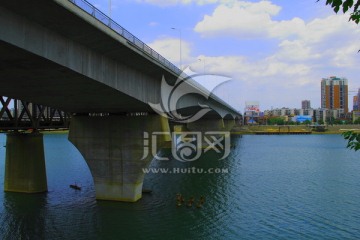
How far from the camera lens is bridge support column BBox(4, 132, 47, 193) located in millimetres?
31844

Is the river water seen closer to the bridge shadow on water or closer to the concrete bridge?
the bridge shadow on water

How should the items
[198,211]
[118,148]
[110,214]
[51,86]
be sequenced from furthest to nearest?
[118,148] → [198,211] → [110,214] → [51,86]

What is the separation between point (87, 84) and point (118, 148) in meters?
12.1

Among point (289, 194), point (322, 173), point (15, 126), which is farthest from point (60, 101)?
point (322, 173)

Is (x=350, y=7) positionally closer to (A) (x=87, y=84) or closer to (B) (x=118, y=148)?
(A) (x=87, y=84)

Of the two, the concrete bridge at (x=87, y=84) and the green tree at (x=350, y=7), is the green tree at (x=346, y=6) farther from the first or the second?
the concrete bridge at (x=87, y=84)

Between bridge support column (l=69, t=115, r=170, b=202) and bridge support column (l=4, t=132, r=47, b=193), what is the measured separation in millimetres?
4129

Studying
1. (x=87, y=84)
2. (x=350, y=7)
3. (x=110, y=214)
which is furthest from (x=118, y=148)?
(x=350, y=7)

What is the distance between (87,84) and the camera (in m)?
19.0

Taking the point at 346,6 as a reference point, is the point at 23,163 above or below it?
below

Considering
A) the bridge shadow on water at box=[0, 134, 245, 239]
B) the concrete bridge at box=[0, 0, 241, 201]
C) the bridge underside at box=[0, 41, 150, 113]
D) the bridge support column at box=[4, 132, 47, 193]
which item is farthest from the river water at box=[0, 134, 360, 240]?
the bridge underside at box=[0, 41, 150, 113]

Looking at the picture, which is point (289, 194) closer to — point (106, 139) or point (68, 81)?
Answer: point (106, 139)

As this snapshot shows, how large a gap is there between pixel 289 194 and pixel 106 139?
17.5 metres

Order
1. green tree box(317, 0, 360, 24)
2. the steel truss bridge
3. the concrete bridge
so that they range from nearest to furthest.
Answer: green tree box(317, 0, 360, 24)
the concrete bridge
the steel truss bridge
